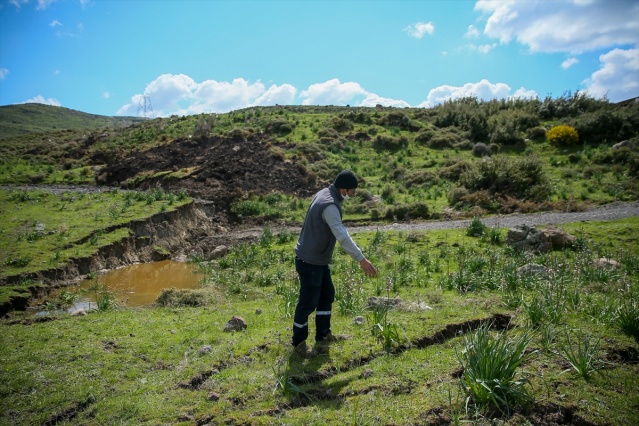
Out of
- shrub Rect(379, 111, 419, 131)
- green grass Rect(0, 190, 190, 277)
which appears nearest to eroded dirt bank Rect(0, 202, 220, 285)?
green grass Rect(0, 190, 190, 277)

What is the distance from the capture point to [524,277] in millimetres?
9070

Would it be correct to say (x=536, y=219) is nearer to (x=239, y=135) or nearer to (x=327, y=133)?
(x=327, y=133)

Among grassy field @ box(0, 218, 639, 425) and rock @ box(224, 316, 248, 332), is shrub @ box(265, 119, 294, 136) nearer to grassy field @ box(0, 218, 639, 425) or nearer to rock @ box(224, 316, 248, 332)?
grassy field @ box(0, 218, 639, 425)

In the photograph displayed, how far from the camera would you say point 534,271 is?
9430mm

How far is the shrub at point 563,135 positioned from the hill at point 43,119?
105475 millimetres

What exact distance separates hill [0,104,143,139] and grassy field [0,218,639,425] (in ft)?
387

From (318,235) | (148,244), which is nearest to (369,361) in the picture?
(318,235)

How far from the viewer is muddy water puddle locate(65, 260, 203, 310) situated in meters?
11.8

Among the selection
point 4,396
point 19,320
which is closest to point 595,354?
point 4,396

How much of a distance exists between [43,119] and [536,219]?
492ft

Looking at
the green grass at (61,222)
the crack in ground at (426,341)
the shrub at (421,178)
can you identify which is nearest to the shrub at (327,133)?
the shrub at (421,178)

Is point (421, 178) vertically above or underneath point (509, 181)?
above

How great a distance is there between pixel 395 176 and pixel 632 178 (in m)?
13.4

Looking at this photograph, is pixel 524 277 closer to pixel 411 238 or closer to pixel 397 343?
pixel 397 343
